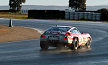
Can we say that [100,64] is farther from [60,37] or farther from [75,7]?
[75,7]

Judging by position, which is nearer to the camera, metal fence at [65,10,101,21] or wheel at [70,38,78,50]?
wheel at [70,38,78,50]

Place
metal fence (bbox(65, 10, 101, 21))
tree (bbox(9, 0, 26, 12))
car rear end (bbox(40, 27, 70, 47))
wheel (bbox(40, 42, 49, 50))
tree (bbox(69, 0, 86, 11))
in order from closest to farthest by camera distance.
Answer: car rear end (bbox(40, 27, 70, 47)), wheel (bbox(40, 42, 49, 50)), metal fence (bbox(65, 10, 101, 21)), tree (bbox(69, 0, 86, 11)), tree (bbox(9, 0, 26, 12))

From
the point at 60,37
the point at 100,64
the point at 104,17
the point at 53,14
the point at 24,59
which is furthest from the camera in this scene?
the point at 53,14

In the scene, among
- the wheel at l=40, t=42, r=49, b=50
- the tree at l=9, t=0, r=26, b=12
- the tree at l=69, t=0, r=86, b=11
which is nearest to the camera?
the wheel at l=40, t=42, r=49, b=50

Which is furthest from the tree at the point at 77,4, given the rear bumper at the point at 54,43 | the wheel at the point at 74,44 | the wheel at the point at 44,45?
the rear bumper at the point at 54,43

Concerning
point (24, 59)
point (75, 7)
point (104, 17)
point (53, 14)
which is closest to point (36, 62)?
point (24, 59)

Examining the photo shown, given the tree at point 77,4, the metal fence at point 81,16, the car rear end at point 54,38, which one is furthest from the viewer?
the tree at point 77,4

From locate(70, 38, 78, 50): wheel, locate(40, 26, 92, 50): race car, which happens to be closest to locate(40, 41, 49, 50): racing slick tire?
locate(40, 26, 92, 50): race car

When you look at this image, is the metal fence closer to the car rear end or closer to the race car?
the race car

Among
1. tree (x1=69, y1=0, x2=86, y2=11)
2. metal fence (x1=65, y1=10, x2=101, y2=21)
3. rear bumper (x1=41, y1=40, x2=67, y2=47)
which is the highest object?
tree (x1=69, y1=0, x2=86, y2=11)

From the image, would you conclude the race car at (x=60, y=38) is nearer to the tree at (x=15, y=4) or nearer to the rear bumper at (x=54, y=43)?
the rear bumper at (x=54, y=43)

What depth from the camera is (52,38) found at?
58.7ft

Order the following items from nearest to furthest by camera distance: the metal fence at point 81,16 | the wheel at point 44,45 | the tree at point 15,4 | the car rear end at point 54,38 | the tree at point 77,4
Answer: the car rear end at point 54,38
the wheel at point 44,45
the metal fence at point 81,16
the tree at point 77,4
the tree at point 15,4

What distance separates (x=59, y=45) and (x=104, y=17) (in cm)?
5216
